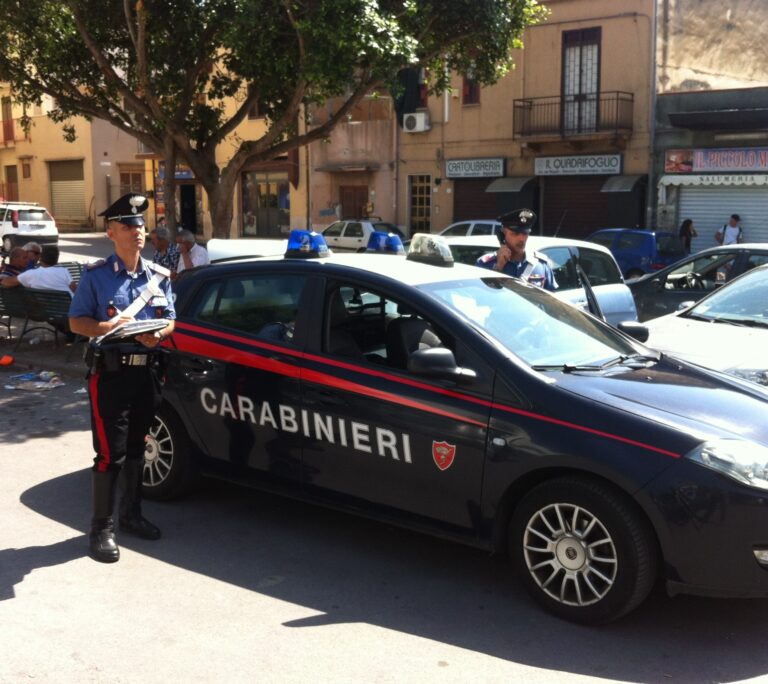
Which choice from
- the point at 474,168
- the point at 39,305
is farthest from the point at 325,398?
the point at 474,168

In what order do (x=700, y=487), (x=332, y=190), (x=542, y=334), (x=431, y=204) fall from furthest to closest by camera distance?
(x=332, y=190)
(x=431, y=204)
(x=542, y=334)
(x=700, y=487)

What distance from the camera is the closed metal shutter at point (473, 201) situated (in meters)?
28.5

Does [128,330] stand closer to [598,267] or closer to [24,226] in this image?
[598,267]

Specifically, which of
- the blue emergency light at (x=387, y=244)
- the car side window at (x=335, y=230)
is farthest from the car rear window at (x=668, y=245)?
the blue emergency light at (x=387, y=244)

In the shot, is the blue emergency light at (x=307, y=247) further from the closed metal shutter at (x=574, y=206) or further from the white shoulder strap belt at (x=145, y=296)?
the closed metal shutter at (x=574, y=206)

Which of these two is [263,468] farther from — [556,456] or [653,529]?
[653,529]

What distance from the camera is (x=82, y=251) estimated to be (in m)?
31.5

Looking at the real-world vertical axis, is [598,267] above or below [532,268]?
below

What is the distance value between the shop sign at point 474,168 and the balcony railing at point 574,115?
1.28m

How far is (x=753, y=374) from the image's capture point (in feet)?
20.1

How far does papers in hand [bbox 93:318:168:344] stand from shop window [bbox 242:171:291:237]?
29.8 m

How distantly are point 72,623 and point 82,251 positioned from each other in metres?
29.0

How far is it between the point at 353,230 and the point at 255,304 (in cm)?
2085

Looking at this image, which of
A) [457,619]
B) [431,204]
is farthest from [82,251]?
[457,619]
